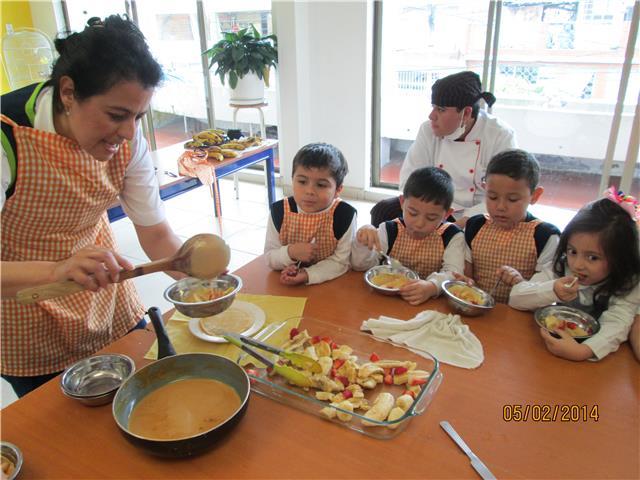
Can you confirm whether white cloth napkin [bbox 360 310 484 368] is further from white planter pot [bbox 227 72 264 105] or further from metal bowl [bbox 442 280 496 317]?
white planter pot [bbox 227 72 264 105]

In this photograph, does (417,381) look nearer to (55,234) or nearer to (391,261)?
(391,261)

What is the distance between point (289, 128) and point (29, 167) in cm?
355

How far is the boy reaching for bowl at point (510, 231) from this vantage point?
1.56 metres

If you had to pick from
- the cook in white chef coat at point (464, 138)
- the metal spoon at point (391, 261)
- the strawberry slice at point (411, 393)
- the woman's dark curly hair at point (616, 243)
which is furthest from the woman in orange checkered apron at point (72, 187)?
the cook in white chef coat at point (464, 138)

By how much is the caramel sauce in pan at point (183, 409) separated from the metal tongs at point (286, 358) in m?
0.11

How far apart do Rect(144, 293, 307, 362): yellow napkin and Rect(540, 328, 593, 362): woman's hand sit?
0.64m

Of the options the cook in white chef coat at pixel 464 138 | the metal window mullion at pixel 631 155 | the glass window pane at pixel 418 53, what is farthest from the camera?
the glass window pane at pixel 418 53

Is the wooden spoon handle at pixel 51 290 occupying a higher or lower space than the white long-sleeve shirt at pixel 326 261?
higher

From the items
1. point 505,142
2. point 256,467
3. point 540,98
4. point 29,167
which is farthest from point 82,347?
point 540,98

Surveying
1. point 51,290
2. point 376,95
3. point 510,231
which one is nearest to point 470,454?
point 51,290

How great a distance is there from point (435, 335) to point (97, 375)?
839mm

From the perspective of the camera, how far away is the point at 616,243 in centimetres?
127

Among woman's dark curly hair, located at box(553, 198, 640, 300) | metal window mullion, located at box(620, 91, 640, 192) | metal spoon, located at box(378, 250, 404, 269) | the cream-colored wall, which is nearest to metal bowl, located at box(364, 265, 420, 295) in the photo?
metal spoon, located at box(378, 250, 404, 269)
